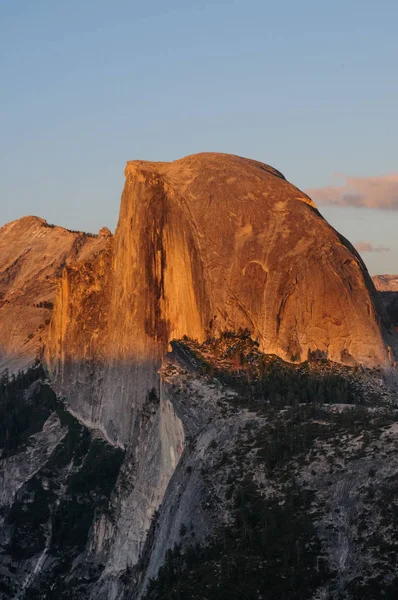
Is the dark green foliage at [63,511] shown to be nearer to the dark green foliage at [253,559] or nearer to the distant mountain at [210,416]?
the distant mountain at [210,416]

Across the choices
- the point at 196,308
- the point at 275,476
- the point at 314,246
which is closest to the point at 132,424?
the point at 196,308

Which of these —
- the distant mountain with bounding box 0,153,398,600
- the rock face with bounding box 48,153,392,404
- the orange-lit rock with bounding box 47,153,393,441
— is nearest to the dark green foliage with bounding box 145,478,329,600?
the distant mountain with bounding box 0,153,398,600

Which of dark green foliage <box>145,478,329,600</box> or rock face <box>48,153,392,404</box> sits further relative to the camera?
rock face <box>48,153,392,404</box>

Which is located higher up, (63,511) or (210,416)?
(210,416)

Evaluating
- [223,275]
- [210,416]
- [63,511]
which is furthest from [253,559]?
[63,511]

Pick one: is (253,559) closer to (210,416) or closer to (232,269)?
(210,416)

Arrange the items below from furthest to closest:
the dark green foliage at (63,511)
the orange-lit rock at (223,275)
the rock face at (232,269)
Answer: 1. the dark green foliage at (63,511)
2. the orange-lit rock at (223,275)
3. the rock face at (232,269)

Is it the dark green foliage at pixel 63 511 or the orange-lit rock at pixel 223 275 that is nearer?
the orange-lit rock at pixel 223 275

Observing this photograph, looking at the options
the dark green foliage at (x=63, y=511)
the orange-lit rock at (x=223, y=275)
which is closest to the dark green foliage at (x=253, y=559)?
the orange-lit rock at (x=223, y=275)

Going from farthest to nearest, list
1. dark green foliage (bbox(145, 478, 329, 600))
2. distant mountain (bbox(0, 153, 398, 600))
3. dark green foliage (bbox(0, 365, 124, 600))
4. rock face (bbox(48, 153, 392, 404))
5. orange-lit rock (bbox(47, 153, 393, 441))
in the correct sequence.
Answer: dark green foliage (bbox(0, 365, 124, 600)) < orange-lit rock (bbox(47, 153, 393, 441)) < rock face (bbox(48, 153, 392, 404)) < distant mountain (bbox(0, 153, 398, 600)) < dark green foliage (bbox(145, 478, 329, 600))

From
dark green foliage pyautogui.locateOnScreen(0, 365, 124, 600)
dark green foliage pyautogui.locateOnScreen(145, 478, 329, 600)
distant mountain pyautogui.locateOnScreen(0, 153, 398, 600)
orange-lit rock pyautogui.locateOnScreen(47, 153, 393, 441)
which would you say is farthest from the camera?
dark green foliage pyautogui.locateOnScreen(0, 365, 124, 600)

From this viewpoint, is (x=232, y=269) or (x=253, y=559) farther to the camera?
(x=232, y=269)

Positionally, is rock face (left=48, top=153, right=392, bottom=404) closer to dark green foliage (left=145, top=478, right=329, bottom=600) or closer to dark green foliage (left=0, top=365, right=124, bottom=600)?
dark green foliage (left=0, top=365, right=124, bottom=600)
